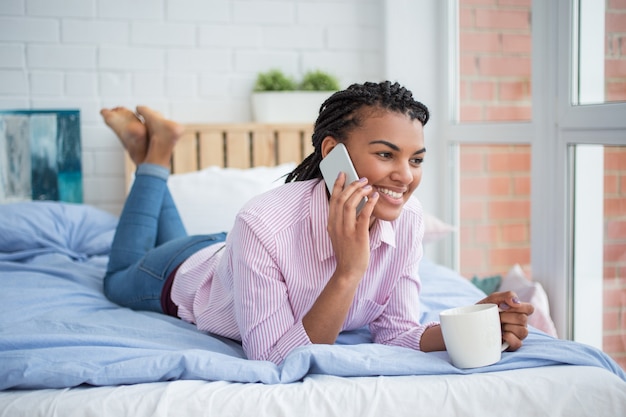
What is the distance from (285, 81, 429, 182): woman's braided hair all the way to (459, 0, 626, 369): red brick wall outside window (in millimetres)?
656

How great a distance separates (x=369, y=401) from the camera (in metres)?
1.10

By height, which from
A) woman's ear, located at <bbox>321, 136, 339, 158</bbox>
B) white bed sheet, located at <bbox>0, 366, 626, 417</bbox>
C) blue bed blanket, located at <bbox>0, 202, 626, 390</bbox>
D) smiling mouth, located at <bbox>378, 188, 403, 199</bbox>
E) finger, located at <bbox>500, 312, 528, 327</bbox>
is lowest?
white bed sheet, located at <bbox>0, 366, 626, 417</bbox>

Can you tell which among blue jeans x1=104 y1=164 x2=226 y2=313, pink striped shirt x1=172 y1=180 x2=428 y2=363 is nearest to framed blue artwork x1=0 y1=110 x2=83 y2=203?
blue jeans x1=104 y1=164 x2=226 y2=313

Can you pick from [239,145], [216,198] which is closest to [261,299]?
[216,198]

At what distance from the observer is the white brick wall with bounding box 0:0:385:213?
9.48 ft

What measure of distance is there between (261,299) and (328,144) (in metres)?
0.32

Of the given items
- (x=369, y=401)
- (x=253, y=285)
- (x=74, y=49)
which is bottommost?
(x=369, y=401)

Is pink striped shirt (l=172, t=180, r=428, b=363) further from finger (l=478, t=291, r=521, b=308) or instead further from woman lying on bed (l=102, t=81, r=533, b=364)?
finger (l=478, t=291, r=521, b=308)

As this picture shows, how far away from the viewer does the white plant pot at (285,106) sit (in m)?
2.94

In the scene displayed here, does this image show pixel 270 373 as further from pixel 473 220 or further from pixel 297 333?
pixel 473 220

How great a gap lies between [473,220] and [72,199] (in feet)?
5.31

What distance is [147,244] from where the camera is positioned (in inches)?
79.4

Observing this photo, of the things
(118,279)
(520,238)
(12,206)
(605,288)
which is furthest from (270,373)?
(12,206)

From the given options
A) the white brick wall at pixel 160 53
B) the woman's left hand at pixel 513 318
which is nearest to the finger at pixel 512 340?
the woman's left hand at pixel 513 318
